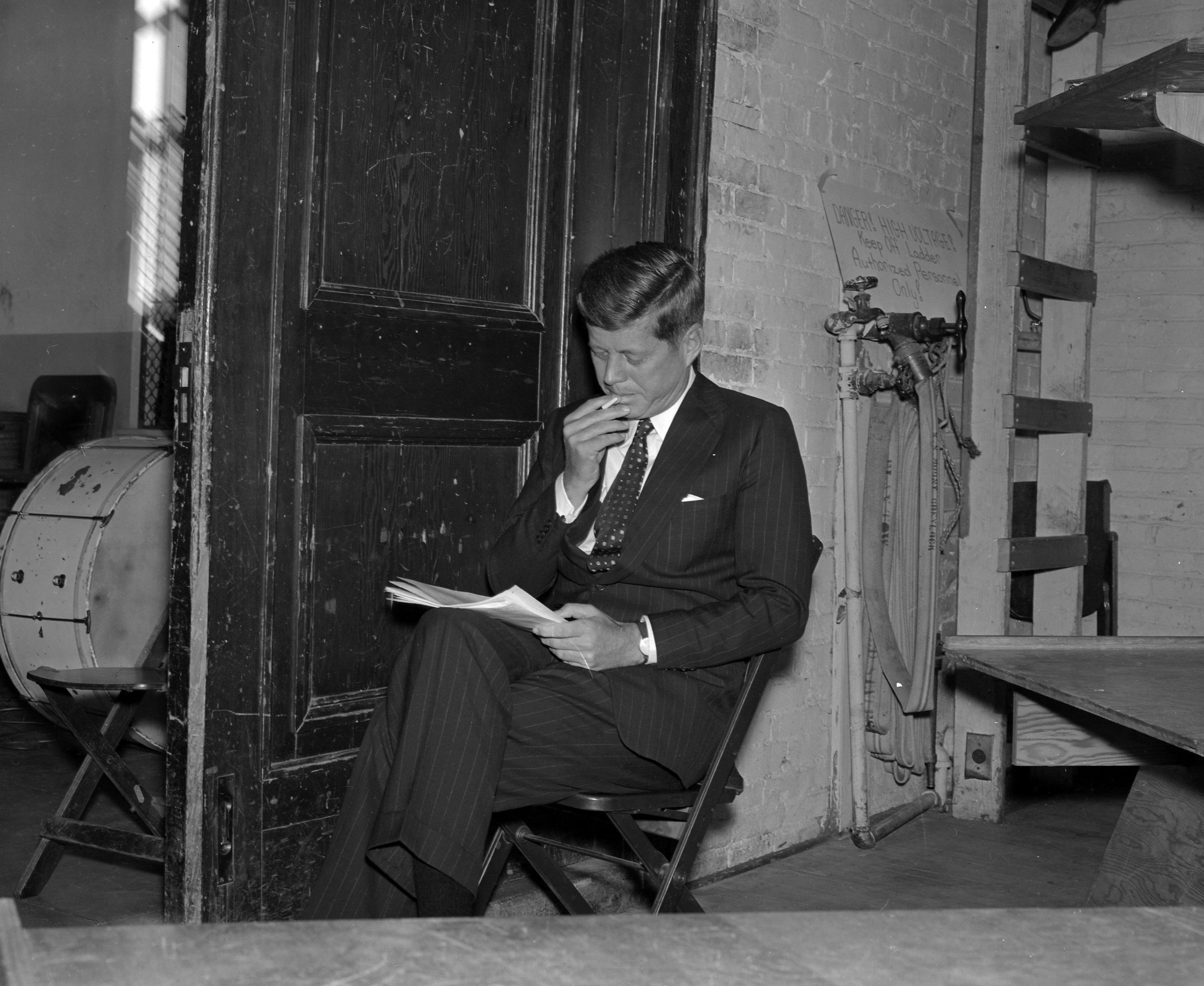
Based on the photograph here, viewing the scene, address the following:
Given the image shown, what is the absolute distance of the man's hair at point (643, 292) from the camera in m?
2.54

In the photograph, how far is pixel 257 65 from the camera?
2.43 metres

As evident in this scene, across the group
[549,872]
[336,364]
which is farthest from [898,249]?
[549,872]

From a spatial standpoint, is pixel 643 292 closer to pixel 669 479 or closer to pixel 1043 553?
pixel 669 479

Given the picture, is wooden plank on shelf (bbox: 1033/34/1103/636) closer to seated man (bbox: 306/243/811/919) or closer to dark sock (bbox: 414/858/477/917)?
seated man (bbox: 306/243/811/919)

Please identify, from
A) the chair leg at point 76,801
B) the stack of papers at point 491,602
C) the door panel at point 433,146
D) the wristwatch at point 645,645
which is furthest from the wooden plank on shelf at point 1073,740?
the chair leg at point 76,801

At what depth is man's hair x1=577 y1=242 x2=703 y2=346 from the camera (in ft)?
8.33

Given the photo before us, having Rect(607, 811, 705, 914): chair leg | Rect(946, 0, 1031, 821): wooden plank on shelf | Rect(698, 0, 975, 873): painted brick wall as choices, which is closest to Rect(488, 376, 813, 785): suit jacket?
Rect(607, 811, 705, 914): chair leg

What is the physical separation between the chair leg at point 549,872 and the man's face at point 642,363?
2.74 feet

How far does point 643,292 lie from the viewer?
2.54m

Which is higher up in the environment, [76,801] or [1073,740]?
[1073,740]

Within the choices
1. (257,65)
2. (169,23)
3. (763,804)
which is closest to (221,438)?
(257,65)

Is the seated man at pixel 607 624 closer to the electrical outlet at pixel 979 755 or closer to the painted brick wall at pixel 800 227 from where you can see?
the painted brick wall at pixel 800 227

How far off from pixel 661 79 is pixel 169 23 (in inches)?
260

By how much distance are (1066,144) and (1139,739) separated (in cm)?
253
